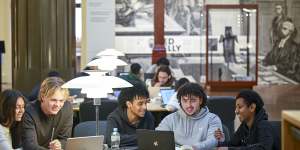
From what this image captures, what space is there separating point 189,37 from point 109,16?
115 inches

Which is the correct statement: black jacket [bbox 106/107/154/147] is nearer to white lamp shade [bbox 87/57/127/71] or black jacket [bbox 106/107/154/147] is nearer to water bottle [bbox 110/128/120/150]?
water bottle [bbox 110/128/120/150]

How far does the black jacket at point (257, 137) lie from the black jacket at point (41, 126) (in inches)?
51.8

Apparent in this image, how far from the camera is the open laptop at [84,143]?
3.65 meters

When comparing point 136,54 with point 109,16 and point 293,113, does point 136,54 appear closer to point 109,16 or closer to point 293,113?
point 109,16

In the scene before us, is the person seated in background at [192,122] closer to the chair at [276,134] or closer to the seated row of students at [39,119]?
the chair at [276,134]

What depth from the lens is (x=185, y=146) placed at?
429cm

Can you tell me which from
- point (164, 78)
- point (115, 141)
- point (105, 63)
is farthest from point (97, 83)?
point (164, 78)


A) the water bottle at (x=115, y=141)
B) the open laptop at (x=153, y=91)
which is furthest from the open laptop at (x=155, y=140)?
the open laptop at (x=153, y=91)

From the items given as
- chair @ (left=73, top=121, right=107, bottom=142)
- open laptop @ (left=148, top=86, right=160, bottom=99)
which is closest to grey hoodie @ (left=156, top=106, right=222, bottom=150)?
chair @ (left=73, top=121, right=107, bottom=142)

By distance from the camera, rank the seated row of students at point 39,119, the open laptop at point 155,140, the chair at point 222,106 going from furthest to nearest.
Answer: the chair at point 222,106 → the seated row of students at point 39,119 → the open laptop at point 155,140

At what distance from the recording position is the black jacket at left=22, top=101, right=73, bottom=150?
14.0 feet

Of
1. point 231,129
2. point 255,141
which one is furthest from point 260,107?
point 231,129

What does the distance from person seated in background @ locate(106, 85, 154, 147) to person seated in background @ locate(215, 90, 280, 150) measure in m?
0.65

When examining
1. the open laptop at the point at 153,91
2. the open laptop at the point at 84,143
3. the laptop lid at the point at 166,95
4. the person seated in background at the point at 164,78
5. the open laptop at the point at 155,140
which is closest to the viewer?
the open laptop at the point at 84,143
